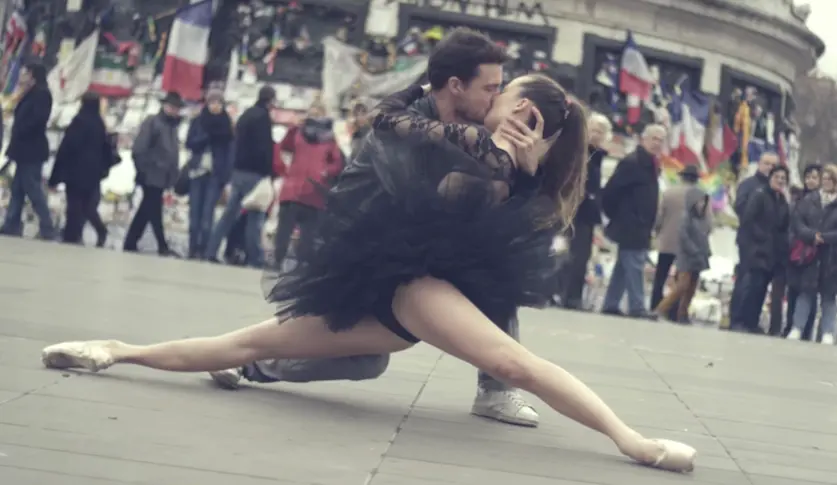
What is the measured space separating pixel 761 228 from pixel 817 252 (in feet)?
2.40

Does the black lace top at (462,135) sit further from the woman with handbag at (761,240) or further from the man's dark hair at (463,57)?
the woman with handbag at (761,240)

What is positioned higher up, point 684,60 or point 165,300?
point 684,60

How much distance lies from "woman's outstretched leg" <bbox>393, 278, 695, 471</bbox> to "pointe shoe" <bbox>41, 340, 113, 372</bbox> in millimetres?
1171

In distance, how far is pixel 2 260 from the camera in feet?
40.2

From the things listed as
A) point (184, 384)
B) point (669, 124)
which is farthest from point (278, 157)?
point (184, 384)

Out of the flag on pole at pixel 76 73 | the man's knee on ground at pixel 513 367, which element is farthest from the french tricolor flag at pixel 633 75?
the man's knee on ground at pixel 513 367

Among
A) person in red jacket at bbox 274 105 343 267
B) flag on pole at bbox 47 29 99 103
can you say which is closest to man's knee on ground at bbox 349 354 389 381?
person in red jacket at bbox 274 105 343 267

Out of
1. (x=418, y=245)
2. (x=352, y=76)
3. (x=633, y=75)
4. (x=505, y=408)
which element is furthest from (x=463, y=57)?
(x=633, y=75)

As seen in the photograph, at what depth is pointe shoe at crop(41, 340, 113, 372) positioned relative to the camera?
5.91m

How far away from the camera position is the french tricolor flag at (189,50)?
23.7 meters

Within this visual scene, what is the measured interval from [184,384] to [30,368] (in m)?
0.58

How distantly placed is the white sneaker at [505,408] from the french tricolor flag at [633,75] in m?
18.2

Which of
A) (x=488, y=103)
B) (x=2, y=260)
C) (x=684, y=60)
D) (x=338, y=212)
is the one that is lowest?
(x=2, y=260)

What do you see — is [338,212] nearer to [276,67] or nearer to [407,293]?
[407,293]
